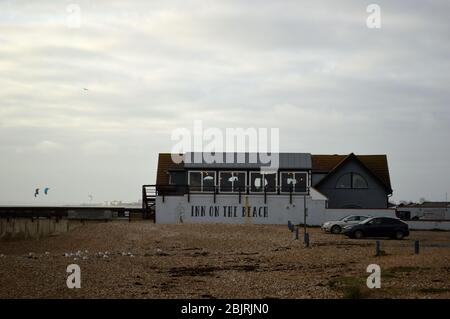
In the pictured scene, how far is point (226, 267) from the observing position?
28.8 m

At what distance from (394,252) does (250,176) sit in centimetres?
2670

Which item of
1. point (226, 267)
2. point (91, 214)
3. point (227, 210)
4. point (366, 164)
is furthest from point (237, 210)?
point (226, 267)

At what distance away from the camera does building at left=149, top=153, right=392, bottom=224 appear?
2105 inches

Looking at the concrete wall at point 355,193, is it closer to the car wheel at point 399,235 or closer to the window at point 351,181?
the window at point 351,181

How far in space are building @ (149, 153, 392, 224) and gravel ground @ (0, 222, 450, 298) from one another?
8.83m

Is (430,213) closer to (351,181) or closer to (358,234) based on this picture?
(351,181)

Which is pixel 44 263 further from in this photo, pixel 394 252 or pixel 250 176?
pixel 250 176

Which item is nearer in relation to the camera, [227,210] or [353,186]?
[227,210]

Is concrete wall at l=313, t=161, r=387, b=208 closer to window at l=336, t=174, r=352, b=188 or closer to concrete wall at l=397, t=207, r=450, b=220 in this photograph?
window at l=336, t=174, r=352, b=188

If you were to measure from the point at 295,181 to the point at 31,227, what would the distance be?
21990mm

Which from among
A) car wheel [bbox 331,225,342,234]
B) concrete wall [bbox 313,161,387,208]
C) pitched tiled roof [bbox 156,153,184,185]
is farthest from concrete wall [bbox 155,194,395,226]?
car wheel [bbox 331,225,342,234]
